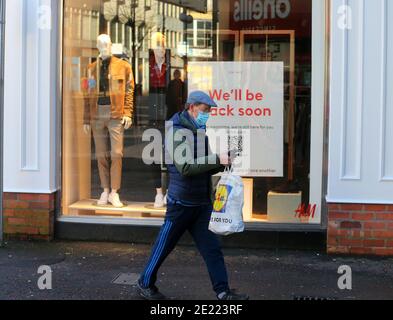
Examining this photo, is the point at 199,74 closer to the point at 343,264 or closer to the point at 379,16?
the point at 379,16

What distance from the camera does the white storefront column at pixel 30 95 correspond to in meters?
6.97

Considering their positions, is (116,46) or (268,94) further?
(116,46)

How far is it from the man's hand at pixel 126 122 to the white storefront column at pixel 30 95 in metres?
0.83

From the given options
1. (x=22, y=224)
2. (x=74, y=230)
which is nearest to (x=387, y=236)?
(x=74, y=230)

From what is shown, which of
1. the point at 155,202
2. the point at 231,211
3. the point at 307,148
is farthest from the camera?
the point at 155,202

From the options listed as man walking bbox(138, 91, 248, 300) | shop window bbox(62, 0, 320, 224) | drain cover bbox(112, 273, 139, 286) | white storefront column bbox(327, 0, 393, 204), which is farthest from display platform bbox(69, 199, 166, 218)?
man walking bbox(138, 91, 248, 300)

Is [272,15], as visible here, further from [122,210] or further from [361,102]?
[122,210]

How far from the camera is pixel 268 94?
23.1 ft

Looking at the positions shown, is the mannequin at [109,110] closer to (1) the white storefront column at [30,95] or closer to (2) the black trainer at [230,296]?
(1) the white storefront column at [30,95]

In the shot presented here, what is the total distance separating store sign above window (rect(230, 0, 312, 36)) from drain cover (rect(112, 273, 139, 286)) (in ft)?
9.79

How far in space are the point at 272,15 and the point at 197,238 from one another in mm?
3086

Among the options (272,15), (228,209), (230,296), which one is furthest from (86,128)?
(230,296)

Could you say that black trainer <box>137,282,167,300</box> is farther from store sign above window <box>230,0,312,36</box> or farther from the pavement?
store sign above window <box>230,0,312,36</box>
